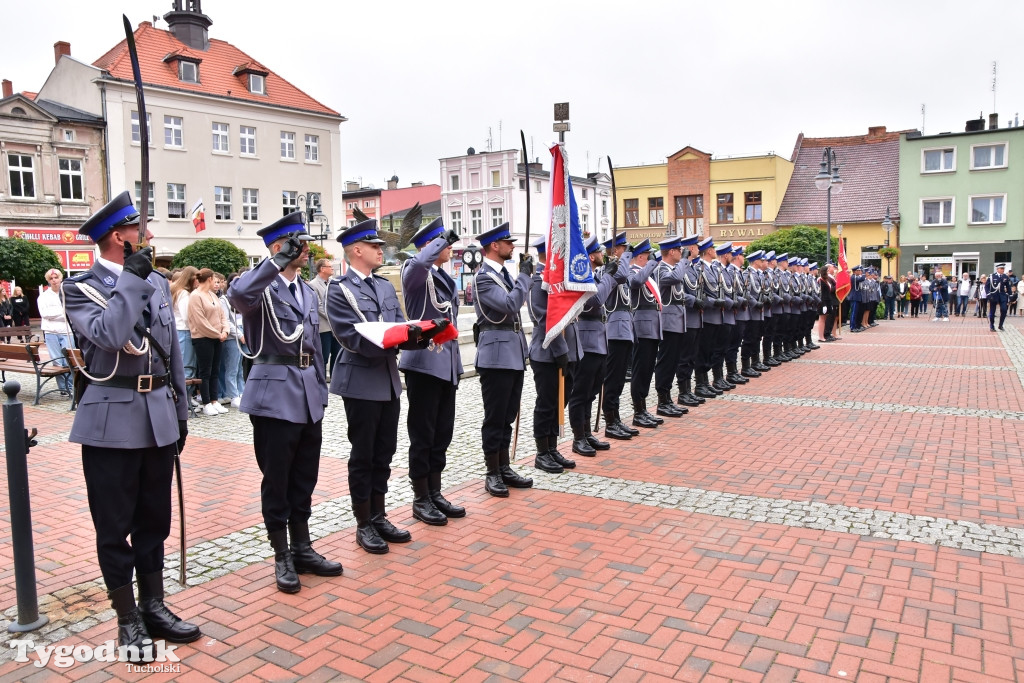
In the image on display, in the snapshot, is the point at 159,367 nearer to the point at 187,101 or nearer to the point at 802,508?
the point at 802,508

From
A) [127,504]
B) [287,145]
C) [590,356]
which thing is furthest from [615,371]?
[287,145]

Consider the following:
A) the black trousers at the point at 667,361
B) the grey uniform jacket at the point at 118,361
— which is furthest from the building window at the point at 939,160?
the grey uniform jacket at the point at 118,361

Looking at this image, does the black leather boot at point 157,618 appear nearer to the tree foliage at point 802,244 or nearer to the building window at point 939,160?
the tree foliage at point 802,244

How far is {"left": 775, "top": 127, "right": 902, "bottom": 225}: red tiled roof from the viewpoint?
147ft

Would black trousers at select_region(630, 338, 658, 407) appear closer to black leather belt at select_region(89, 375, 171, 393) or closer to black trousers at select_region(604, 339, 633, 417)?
black trousers at select_region(604, 339, 633, 417)

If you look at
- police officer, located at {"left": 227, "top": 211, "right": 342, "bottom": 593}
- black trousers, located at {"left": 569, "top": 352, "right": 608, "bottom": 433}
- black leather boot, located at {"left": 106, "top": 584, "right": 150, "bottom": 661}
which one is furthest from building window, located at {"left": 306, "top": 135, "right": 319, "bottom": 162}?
black leather boot, located at {"left": 106, "top": 584, "right": 150, "bottom": 661}

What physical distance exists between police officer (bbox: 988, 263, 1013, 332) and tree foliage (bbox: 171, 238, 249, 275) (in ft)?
82.8

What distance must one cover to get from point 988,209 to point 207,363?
43.8m

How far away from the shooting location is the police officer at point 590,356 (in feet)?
25.4

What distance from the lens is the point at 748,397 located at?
11.2 meters

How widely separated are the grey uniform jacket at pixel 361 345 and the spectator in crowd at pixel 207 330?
553cm

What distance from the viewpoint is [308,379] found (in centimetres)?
449

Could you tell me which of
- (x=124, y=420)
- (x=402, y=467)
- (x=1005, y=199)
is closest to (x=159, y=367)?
(x=124, y=420)

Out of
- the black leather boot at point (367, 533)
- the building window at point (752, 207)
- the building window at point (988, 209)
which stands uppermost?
the building window at point (752, 207)
